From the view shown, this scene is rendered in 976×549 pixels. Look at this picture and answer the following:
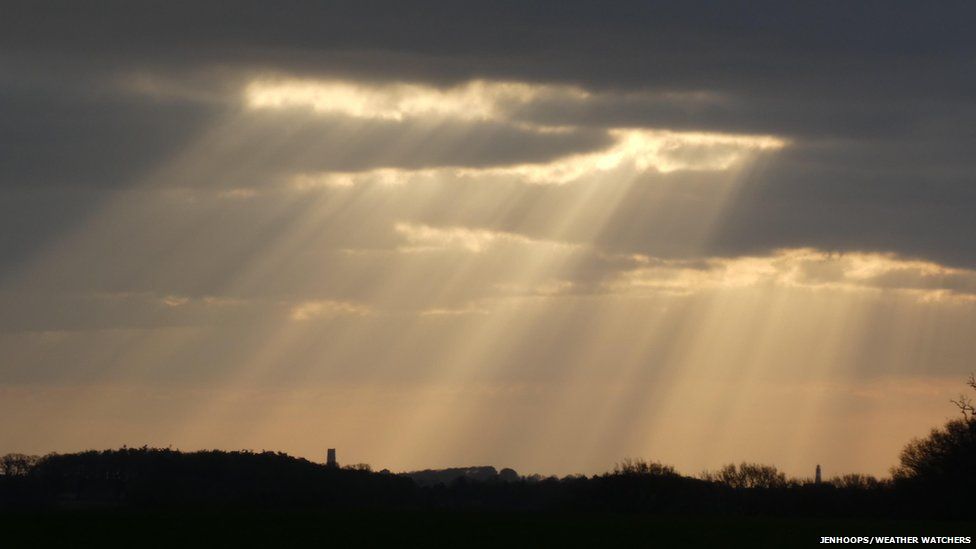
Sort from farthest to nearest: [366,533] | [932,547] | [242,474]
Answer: [242,474]
[366,533]
[932,547]

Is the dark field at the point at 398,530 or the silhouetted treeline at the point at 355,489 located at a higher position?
the silhouetted treeline at the point at 355,489

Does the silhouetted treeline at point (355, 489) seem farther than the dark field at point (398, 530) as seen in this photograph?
Yes

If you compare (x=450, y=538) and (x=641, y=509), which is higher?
(x=641, y=509)

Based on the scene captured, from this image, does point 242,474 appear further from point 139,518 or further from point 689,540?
point 689,540

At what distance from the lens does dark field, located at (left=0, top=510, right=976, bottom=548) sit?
76.7 meters

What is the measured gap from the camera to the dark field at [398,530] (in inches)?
3019

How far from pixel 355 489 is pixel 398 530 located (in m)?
62.5

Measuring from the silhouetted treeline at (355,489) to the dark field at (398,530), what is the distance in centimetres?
2784

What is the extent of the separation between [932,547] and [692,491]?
246 feet

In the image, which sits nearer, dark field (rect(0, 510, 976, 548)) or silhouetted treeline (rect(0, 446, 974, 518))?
dark field (rect(0, 510, 976, 548))

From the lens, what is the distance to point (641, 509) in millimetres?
138750

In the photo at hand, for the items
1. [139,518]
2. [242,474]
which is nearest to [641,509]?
[242,474]

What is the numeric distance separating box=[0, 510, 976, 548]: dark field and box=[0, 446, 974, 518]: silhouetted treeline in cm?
2784

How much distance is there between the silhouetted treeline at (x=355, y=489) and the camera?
13038 centimetres
